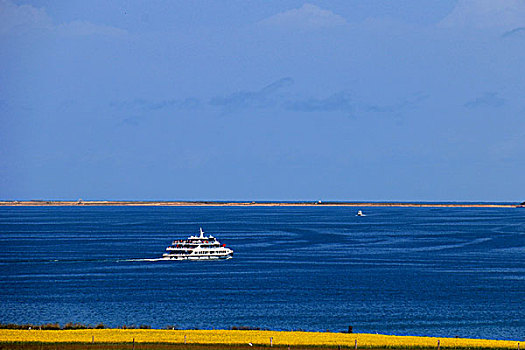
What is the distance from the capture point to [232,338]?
61.1 meters

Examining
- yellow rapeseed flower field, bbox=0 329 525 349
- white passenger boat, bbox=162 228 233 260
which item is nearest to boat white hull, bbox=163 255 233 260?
white passenger boat, bbox=162 228 233 260

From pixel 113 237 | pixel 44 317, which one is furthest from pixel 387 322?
pixel 113 237

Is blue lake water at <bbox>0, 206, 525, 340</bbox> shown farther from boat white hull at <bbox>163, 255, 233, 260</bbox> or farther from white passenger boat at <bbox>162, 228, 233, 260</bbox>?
white passenger boat at <bbox>162, 228, 233, 260</bbox>

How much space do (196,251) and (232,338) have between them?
8834 cm

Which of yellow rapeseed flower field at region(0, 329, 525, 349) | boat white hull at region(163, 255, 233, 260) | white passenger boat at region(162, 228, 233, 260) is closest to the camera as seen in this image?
yellow rapeseed flower field at region(0, 329, 525, 349)

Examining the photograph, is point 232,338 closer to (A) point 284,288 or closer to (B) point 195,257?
(A) point 284,288

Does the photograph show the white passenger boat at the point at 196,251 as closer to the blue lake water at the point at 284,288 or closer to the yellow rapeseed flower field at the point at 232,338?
the blue lake water at the point at 284,288

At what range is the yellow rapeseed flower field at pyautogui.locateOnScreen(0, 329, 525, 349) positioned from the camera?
193 feet

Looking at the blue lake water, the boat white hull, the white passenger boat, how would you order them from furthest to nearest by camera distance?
the white passenger boat < the boat white hull < the blue lake water

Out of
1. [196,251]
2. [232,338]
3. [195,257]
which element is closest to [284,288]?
[232,338]

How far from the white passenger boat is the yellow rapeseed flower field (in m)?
78.9

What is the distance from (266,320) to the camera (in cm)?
7669

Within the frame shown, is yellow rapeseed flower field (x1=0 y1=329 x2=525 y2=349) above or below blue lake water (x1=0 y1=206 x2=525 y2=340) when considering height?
below

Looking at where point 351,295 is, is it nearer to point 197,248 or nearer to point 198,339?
point 198,339
